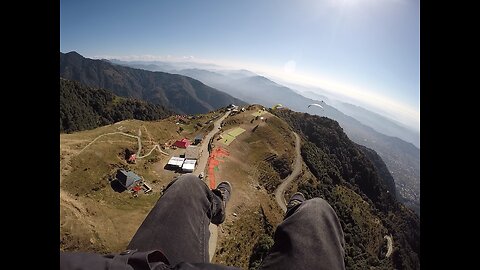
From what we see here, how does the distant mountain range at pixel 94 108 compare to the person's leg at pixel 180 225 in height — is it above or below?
below

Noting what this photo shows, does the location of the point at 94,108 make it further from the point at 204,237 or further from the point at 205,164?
the point at 204,237

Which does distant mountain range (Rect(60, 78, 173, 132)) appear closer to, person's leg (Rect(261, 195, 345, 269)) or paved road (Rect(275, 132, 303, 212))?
paved road (Rect(275, 132, 303, 212))

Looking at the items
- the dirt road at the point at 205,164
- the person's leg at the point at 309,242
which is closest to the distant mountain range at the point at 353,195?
the dirt road at the point at 205,164

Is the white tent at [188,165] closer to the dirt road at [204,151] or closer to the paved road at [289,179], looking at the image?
the dirt road at [204,151]

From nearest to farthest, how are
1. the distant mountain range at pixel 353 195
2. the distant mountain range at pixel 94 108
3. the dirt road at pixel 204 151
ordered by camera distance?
the dirt road at pixel 204 151
the distant mountain range at pixel 353 195
the distant mountain range at pixel 94 108
